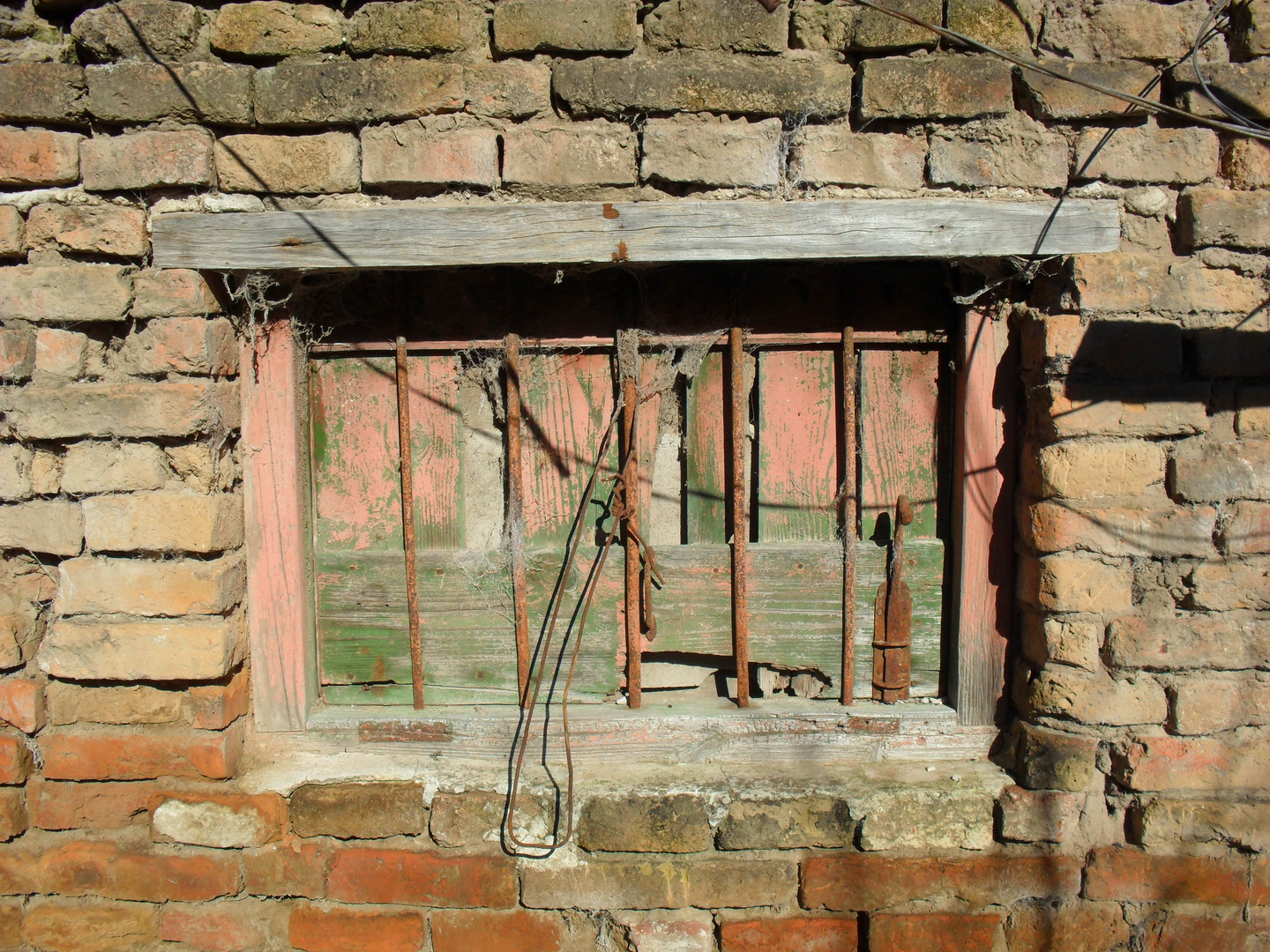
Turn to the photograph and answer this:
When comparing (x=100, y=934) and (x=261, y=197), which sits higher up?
(x=261, y=197)

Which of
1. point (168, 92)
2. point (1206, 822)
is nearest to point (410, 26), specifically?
point (168, 92)

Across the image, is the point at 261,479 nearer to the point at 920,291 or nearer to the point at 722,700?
the point at 722,700

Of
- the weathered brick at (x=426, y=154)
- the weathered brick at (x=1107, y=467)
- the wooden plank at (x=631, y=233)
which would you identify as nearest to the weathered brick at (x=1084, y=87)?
the wooden plank at (x=631, y=233)

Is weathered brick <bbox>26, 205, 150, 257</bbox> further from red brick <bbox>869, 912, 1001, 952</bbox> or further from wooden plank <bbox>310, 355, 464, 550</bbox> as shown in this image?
red brick <bbox>869, 912, 1001, 952</bbox>

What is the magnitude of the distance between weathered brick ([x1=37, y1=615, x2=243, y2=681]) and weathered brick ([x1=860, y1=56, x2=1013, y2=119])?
6.32 ft

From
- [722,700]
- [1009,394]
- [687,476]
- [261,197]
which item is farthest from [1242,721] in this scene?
[261,197]

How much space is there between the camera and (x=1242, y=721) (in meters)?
1.77

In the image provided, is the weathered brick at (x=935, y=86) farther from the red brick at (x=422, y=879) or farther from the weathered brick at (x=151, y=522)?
the red brick at (x=422, y=879)

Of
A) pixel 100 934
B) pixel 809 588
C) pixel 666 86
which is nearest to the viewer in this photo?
pixel 666 86

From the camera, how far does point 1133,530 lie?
1.74m

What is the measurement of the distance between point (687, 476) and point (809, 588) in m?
0.43

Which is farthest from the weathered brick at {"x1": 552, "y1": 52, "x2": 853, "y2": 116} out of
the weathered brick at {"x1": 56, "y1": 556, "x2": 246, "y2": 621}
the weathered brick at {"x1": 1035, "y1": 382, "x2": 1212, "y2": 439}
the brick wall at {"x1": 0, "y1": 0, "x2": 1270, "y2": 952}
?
the weathered brick at {"x1": 56, "y1": 556, "x2": 246, "y2": 621}

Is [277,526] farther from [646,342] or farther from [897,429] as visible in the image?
[897,429]

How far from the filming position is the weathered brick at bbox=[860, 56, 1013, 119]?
1705mm
